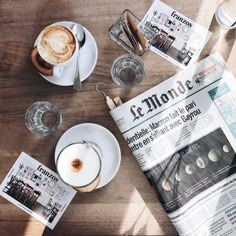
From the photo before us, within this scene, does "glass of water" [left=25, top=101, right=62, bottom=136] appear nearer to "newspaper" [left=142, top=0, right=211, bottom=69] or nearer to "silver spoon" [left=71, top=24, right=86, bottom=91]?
"silver spoon" [left=71, top=24, right=86, bottom=91]

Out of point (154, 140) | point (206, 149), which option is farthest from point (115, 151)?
point (206, 149)

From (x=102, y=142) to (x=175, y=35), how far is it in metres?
0.28

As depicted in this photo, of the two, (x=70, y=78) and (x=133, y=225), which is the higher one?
(x=70, y=78)

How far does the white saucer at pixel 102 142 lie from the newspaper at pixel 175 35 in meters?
0.21

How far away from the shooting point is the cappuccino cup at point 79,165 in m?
0.96

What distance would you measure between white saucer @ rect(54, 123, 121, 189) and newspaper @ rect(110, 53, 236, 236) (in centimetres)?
3

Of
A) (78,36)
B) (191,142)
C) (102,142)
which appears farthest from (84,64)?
(191,142)

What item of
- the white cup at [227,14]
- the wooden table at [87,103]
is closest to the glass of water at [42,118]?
the wooden table at [87,103]

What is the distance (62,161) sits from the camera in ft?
3.16

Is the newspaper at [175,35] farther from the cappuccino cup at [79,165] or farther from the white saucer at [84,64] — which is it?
the cappuccino cup at [79,165]

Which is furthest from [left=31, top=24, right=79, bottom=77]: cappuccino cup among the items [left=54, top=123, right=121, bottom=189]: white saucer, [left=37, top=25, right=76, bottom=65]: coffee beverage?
[left=54, top=123, right=121, bottom=189]: white saucer

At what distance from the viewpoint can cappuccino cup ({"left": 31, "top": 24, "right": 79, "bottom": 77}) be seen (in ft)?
3.16

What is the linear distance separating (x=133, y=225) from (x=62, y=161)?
21cm

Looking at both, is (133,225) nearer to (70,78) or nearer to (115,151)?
(115,151)
